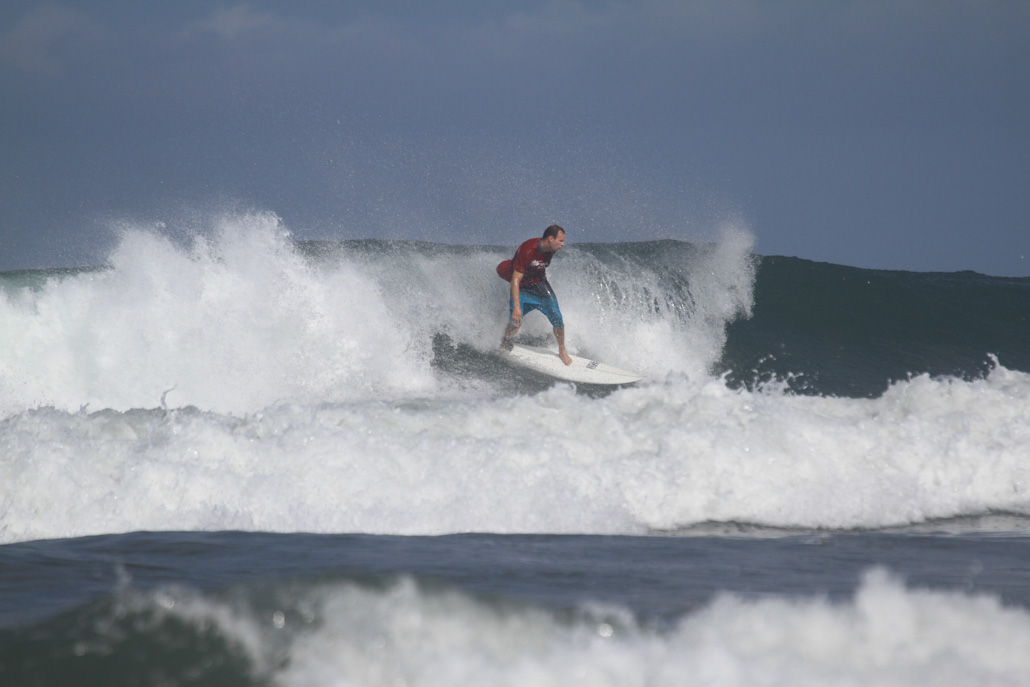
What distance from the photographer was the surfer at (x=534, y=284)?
28.3 ft

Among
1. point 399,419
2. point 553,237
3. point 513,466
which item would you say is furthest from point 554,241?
point 513,466

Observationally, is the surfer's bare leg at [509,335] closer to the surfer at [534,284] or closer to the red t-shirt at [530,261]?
the surfer at [534,284]

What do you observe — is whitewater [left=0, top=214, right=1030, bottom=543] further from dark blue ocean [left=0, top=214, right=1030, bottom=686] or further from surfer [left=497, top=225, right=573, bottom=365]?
surfer [left=497, top=225, right=573, bottom=365]

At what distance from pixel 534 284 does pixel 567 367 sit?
0.94 meters

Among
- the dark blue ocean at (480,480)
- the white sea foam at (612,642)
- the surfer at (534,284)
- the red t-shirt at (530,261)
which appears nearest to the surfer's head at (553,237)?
the surfer at (534,284)

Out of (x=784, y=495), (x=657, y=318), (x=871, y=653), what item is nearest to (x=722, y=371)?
(x=657, y=318)

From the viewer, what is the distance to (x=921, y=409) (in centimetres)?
725

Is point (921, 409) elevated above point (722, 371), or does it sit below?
below

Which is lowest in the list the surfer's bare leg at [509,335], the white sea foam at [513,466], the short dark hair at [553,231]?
the white sea foam at [513,466]

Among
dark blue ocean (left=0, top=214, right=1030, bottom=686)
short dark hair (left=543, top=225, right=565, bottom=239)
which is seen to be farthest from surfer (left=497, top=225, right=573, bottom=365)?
dark blue ocean (left=0, top=214, right=1030, bottom=686)

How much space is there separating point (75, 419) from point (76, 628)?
3369mm

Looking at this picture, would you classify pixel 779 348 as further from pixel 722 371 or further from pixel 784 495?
pixel 784 495

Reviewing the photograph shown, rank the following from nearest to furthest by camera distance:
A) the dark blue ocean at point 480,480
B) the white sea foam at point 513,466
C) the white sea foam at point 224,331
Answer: the dark blue ocean at point 480,480 < the white sea foam at point 513,466 < the white sea foam at point 224,331

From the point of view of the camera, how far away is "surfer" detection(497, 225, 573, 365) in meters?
8.63
